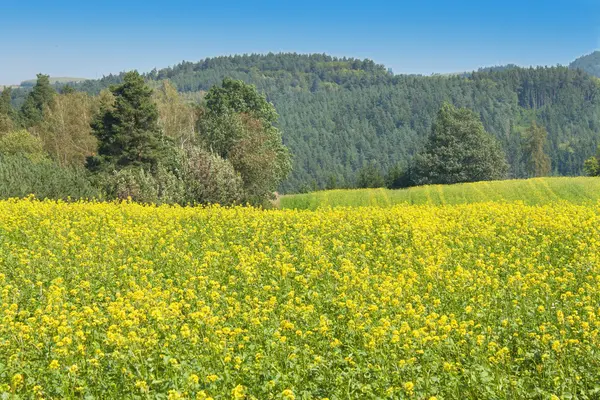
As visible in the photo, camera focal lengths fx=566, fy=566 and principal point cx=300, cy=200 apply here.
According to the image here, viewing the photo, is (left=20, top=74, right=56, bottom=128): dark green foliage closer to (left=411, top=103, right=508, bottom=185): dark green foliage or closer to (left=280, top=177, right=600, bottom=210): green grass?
(left=411, top=103, right=508, bottom=185): dark green foliage

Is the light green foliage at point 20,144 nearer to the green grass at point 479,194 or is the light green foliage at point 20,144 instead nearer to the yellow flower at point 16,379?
the green grass at point 479,194

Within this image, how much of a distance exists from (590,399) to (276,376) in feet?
11.2

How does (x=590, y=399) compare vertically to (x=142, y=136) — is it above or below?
below

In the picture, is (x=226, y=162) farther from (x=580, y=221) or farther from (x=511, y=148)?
(x=511, y=148)

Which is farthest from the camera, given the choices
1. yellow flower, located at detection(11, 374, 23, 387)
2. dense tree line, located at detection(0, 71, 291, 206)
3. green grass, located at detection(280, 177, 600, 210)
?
green grass, located at detection(280, 177, 600, 210)

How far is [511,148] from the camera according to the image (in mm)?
181500

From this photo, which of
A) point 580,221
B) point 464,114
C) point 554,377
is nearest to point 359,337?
point 554,377

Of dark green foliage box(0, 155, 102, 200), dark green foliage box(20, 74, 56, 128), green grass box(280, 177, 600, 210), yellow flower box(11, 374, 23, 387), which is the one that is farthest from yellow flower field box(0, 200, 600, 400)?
dark green foliage box(20, 74, 56, 128)

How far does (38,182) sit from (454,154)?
5900 centimetres

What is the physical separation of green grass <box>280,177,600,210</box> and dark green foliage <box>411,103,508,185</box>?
36.3 metres

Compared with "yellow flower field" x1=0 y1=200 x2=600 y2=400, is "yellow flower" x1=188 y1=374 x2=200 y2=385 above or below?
above

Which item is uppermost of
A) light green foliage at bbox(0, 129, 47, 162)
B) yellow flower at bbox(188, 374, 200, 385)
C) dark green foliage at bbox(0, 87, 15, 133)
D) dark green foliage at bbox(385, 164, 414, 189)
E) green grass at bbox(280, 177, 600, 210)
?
dark green foliage at bbox(0, 87, 15, 133)

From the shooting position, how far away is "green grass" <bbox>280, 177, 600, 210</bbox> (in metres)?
30.9

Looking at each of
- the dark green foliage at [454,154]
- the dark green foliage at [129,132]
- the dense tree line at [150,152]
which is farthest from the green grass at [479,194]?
the dark green foliage at [454,154]
